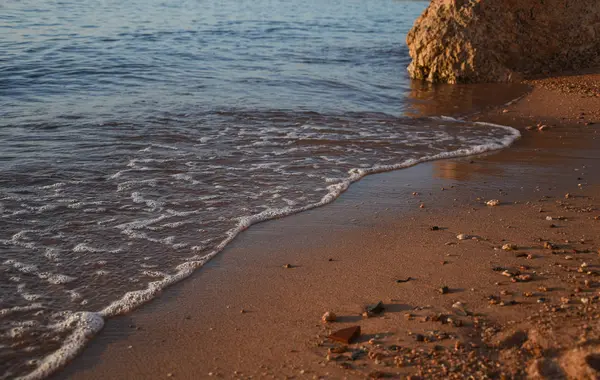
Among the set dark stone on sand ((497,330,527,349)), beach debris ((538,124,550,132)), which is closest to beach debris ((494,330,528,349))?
dark stone on sand ((497,330,527,349))

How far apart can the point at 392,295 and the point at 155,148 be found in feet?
12.6

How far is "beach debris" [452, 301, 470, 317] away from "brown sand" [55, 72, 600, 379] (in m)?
0.02

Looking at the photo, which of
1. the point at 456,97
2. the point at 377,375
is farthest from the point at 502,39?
the point at 377,375

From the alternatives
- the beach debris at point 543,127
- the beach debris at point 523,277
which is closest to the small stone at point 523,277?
the beach debris at point 523,277

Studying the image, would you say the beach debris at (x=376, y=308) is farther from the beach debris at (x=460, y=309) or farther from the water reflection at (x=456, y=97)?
the water reflection at (x=456, y=97)

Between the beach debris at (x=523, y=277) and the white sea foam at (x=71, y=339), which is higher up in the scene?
the beach debris at (x=523, y=277)

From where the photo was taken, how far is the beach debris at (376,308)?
3541 millimetres

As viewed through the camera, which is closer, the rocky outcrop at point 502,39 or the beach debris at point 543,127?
the beach debris at point 543,127

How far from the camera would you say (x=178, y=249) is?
14.5ft

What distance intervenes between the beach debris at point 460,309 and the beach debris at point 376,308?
40 centimetres

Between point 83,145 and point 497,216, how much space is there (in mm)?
4268

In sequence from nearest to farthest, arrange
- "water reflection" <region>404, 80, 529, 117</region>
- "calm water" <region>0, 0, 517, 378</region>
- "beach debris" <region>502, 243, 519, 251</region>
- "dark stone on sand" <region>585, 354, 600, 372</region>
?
"dark stone on sand" <region>585, 354, 600, 372</region> < "calm water" <region>0, 0, 517, 378</region> < "beach debris" <region>502, 243, 519, 251</region> < "water reflection" <region>404, 80, 529, 117</region>

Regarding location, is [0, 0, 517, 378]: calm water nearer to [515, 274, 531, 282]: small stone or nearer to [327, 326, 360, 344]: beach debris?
[327, 326, 360, 344]: beach debris

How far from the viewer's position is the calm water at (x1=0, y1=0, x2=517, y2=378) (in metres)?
3.94
